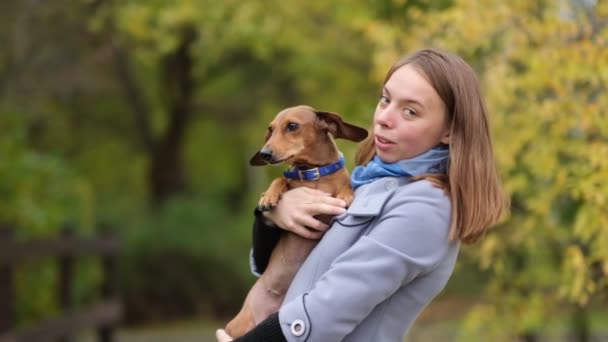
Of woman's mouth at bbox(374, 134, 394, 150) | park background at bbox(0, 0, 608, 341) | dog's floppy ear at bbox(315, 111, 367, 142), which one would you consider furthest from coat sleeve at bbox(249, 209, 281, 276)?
park background at bbox(0, 0, 608, 341)

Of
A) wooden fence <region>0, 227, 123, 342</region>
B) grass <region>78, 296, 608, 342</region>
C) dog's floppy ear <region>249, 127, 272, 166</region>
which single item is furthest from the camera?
grass <region>78, 296, 608, 342</region>

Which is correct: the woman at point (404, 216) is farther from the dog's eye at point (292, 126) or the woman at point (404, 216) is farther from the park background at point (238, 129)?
the park background at point (238, 129)

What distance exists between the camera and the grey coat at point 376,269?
2.44 metres

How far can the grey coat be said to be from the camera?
244cm

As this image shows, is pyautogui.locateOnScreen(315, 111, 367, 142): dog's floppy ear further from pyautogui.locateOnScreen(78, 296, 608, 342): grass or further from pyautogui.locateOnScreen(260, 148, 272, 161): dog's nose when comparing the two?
pyautogui.locateOnScreen(78, 296, 608, 342): grass

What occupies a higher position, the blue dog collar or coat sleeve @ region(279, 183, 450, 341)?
the blue dog collar

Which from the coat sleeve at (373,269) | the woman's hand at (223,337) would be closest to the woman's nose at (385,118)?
the coat sleeve at (373,269)

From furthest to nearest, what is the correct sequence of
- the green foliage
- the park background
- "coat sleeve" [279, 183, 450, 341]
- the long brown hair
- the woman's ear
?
the green foliage, the park background, the woman's ear, the long brown hair, "coat sleeve" [279, 183, 450, 341]

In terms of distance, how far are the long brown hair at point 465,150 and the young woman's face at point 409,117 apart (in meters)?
0.03

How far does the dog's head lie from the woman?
0.41m

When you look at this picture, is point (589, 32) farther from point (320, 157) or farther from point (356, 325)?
point (356, 325)

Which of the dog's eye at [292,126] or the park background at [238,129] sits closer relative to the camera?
the dog's eye at [292,126]

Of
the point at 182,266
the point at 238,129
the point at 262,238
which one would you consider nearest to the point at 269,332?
the point at 262,238

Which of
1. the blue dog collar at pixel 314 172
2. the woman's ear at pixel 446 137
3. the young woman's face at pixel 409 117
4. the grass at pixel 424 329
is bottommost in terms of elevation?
the grass at pixel 424 329
